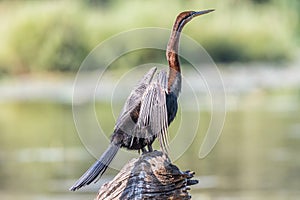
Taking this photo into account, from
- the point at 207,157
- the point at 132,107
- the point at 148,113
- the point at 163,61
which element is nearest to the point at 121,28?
the point at 163,61

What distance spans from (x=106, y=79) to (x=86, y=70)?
17.9 inches

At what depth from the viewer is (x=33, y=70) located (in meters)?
21.6

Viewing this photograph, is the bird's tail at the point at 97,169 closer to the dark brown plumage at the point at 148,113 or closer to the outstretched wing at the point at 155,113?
the dark brown plumage at the point at 148,113

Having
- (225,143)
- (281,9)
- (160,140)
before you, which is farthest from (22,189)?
(281,9)

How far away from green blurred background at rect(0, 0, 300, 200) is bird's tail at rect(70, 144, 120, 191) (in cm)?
447

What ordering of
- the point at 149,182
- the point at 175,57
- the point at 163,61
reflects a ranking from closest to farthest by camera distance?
the point at 149,182, the point at 175,57, the point at 163,61

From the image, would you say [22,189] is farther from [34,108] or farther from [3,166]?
[34,108]

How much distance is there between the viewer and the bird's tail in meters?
5.18

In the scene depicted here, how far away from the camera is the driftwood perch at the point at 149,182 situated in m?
4.93

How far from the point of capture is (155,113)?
519cm

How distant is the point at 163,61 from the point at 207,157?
376 centimetres

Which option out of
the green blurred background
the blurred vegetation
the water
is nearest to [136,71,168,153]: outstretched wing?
the water

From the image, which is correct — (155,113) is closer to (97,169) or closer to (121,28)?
(97,169)

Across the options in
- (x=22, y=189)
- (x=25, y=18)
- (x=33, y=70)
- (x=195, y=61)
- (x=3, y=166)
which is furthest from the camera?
(x=25, y=18)
